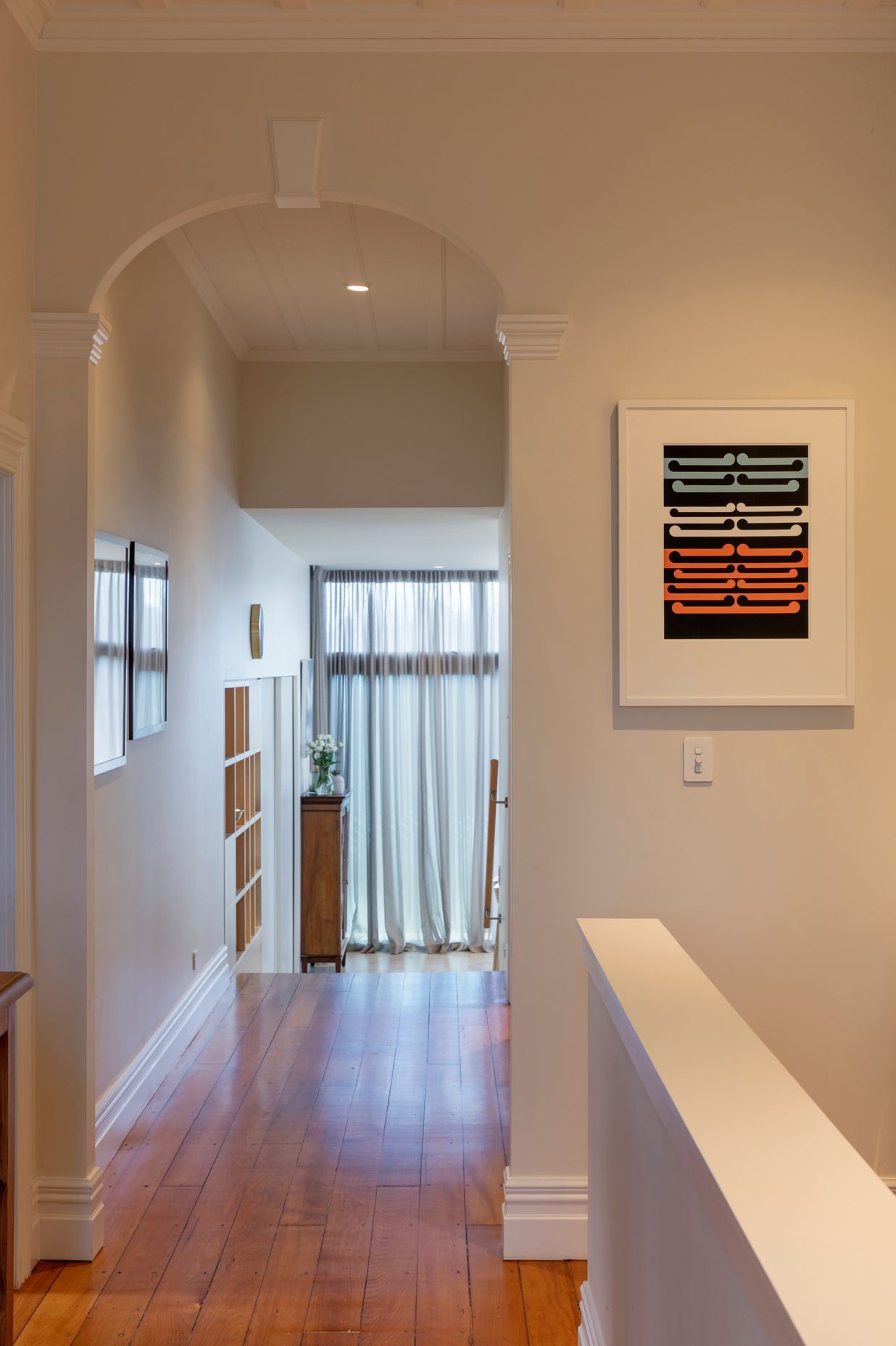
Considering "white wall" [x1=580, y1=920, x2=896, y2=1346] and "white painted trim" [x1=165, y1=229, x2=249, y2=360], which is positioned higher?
"white painted trim" [x1=165, y1=229, x2=249, y2=360]

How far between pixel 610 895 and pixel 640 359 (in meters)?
1.28

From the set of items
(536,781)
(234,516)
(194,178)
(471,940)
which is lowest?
(471,940)

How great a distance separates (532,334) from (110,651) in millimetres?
1490

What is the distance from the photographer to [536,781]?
2.44 metres

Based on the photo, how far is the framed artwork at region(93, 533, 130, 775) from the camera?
2.83 m

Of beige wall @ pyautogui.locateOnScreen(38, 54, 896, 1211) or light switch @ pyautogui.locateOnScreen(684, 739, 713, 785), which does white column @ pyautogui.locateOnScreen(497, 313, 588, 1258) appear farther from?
light switch @ pyautogui.locateOnScreen(684, 739, 713, 785)

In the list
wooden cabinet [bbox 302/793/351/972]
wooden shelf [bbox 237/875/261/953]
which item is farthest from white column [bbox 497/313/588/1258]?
wooden cabinet [bbox 302/793/351/972]

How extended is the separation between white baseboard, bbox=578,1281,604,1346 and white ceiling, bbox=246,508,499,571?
3689mm

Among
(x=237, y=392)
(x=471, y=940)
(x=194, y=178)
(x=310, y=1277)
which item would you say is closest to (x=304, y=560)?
(x=237, y=392)

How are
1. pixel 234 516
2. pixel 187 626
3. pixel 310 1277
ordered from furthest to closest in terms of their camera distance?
pixel 234 516, pixel 187 626, pixel 310 1277

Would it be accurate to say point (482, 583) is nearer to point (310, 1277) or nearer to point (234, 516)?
point (234, 516)

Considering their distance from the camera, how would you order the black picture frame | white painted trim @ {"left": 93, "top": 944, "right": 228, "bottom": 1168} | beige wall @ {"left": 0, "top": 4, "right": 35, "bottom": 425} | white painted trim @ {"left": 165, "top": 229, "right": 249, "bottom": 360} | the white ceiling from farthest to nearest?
the white ceiling, white painted trim @ {"left": 165, "top": 229, "right": 249, "bottom": 360}, the black picture frame, white painted trim @ {"left": 93, "top": 944, "right": 228, "bottom": 1168}, beige wall @ {"left": 0, "top": 4, "right": 35, "bottom": 425}

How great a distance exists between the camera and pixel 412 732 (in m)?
8.44

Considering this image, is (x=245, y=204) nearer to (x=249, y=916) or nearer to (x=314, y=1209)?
(x=314, y=1209)
